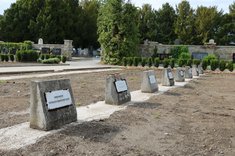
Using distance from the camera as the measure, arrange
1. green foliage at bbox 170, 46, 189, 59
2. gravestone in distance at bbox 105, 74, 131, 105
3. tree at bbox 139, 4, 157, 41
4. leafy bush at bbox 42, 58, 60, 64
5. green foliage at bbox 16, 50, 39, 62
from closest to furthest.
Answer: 1. gravestone in distance at bbox 105, 74, 131, 105
2. leafy bush at bbox 42, 58, 60, 64
3. green foliage at bbox 16, 50, 39, 62
4. green foliage at bbox 170, 46, 189, 59
5. tree at bbox 139, 4, 157, 41

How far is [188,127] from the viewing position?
27.0 ft

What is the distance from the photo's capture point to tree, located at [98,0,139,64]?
142 feet

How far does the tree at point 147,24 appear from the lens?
65.5 m

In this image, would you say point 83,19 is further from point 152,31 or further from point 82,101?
point 82,101

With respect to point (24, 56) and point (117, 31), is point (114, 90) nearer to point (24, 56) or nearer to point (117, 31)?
point (24, 56)

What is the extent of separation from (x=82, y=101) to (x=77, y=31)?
189ft

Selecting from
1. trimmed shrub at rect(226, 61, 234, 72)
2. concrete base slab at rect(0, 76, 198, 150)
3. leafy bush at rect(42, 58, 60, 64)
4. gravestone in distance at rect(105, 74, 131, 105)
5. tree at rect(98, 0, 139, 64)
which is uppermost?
tree at rect(98, 0, 139, 64)

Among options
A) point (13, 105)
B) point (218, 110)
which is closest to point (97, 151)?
point (13, 105)

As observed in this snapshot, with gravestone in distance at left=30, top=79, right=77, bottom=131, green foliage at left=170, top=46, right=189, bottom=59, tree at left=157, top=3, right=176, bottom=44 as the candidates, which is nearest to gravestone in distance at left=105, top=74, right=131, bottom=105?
gravestone in distance at left=30, top=79, right=77, bottom=131

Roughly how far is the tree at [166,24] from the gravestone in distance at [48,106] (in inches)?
2337

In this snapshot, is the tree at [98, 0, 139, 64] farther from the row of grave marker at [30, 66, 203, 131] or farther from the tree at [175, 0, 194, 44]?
the row of grave marker at [30, 66, 203, 131]

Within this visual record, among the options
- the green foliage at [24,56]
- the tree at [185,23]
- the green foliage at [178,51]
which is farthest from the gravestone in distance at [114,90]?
the tree at [185,23]

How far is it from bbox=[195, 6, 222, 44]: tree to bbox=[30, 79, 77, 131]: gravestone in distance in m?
54.6

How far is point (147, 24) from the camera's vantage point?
67.2 m
